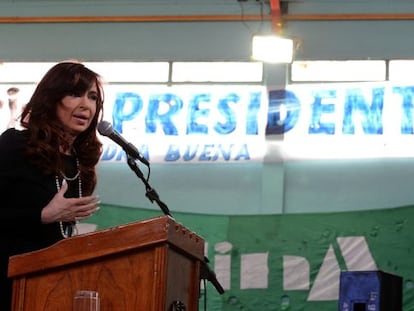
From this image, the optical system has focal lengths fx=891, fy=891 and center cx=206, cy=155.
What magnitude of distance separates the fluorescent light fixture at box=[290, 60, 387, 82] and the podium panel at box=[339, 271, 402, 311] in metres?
2.95

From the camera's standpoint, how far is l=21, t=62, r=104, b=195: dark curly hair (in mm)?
2146

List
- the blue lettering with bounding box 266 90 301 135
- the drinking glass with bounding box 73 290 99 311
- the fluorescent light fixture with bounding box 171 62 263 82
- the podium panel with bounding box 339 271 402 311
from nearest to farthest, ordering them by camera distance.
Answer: the drinking glass with bounding box 73 290 99 311
the podium panel with bounding box 339 271 402 311
the blue lettering with bounding box 266 90 301 135
the fluorescent light fixture with bounding box 171 62 263 82

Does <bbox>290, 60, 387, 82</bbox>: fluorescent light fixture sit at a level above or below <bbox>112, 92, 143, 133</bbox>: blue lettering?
above

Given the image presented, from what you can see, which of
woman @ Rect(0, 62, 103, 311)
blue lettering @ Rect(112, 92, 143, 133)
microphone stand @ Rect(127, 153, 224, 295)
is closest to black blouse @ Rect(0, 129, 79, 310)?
woman @ Rect(0, 62, 103, 311)

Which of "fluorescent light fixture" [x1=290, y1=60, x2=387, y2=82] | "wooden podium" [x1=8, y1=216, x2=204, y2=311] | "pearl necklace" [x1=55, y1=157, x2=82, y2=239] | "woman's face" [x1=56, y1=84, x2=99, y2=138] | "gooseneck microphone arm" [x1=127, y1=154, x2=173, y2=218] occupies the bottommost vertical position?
"wooden podium" [x1=8, y1=216, x2=204, y2=311]

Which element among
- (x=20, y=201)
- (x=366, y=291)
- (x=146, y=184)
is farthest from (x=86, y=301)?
(x=366, y=291)

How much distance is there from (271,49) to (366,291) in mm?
2976

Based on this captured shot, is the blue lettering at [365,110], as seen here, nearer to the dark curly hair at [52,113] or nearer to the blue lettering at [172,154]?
the blue lettering at [172,154]

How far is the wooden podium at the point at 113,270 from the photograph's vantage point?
68.4 inches

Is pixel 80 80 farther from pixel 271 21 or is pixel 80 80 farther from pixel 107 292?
pixel 271 21

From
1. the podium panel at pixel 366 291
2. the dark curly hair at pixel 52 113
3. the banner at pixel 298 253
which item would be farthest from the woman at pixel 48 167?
the banner at pixel 298 253

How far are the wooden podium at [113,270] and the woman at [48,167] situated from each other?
0.63ft

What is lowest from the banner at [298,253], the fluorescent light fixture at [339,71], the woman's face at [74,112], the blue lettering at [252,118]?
the woman's face at [74,112]

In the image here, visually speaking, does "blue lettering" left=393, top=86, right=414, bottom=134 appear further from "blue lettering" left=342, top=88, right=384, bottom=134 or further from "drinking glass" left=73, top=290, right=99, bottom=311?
"drinking glass" left=73, top=290, right=99, bottom=311
